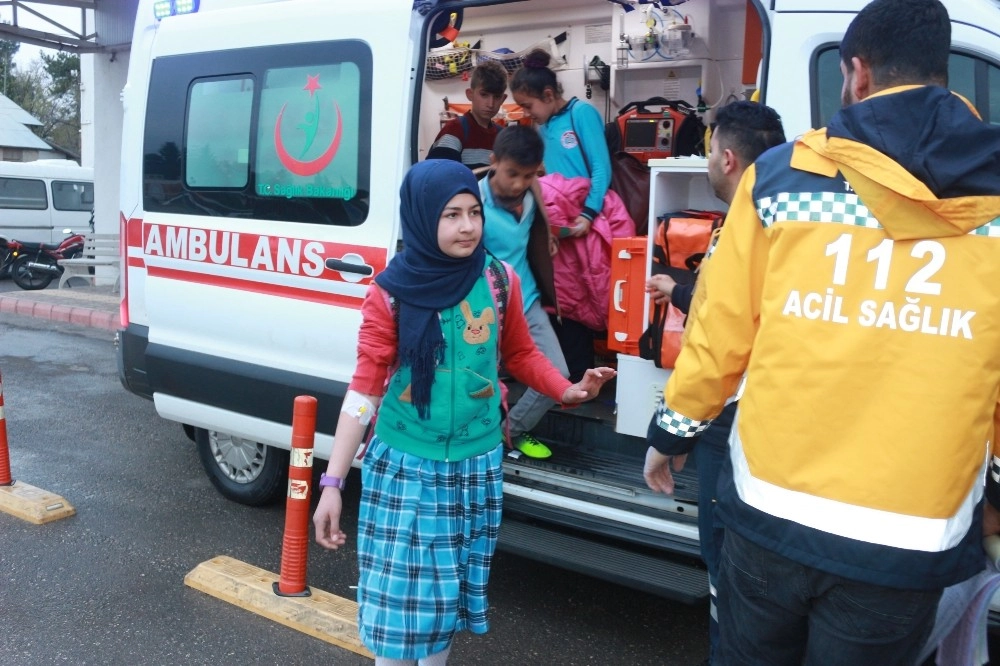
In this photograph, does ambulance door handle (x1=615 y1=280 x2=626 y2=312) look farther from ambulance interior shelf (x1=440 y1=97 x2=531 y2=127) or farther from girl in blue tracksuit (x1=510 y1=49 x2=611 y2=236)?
ambulance interior shelf (x1=440 y1=97 x2=531 y2=127)

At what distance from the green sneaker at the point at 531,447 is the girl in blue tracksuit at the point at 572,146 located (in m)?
0.68

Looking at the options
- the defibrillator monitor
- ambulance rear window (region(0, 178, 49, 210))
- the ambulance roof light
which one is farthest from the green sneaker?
ambulance rear window (region(0, 178, 49, 210))

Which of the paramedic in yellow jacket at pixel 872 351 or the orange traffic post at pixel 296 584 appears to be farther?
the orange traffic post at pixel 296 584

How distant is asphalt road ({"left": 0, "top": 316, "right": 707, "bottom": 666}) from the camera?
11.3 feet

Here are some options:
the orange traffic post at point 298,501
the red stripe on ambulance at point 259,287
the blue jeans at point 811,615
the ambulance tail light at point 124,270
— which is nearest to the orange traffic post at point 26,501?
the ambulance tail light at point 124,270

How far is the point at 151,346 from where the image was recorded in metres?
4.60

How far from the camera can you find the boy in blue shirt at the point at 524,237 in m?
3.65

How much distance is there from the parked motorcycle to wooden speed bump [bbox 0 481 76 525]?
11665 millimetres

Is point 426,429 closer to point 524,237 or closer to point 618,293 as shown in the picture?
point 618,293

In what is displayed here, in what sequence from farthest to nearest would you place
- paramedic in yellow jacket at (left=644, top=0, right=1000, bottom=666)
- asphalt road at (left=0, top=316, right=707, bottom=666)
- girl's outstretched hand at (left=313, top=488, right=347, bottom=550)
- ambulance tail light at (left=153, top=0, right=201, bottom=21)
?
ambulance tail light at (left=153, top=0, right=201, bottom=21) → asphalt road at (left=0, top=316, right=707, bottom=666) → girl's outstretched hand at (left=313, top=488, right=347, bottom=550) → paramedic in yellow jacket at (left=644, top=0, right=1000, bottom=666)

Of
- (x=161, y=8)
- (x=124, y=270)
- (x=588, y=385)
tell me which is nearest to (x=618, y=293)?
(x=588, y=385)

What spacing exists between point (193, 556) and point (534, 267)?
6.76 feet

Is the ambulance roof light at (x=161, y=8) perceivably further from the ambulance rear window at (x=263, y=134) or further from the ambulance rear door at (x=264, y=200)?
the ambulance rear window at (x=263, y=134)

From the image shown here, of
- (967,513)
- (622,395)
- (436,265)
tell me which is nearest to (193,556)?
(622,395)
